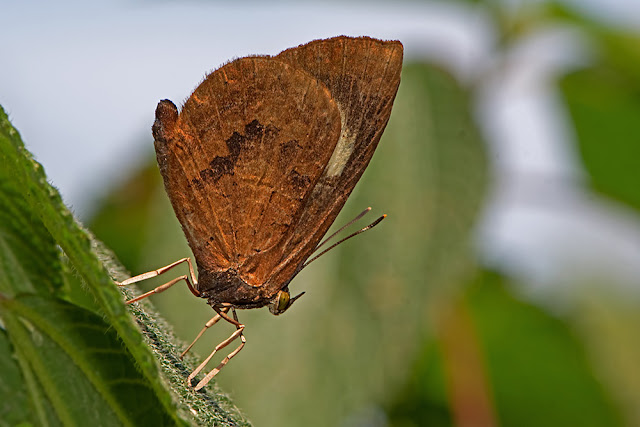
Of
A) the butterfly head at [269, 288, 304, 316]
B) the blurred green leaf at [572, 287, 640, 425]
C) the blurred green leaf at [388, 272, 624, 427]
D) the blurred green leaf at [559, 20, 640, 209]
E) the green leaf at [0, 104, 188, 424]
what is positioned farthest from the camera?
the blurred green leaf at [572, 287, 640, 425]

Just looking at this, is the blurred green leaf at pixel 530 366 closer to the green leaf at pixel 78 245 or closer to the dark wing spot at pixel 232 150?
the dark wing spot at pixel 232 150

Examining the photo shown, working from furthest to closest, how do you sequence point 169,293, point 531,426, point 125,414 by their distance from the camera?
point 531,426, point 169,293, point 125,414

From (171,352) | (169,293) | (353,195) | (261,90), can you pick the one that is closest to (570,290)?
(353,195)

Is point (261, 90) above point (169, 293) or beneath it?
above

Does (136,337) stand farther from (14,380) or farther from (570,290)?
(570,290)

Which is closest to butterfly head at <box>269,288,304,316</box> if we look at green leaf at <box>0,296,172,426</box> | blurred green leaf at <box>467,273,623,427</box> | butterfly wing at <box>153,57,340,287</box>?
butterfly wing at <box>153,57,340,287</box>

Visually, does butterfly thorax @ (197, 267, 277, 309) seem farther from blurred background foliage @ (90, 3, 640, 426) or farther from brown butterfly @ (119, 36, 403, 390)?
blurred background foliage @ (90, 3, 640, 426)

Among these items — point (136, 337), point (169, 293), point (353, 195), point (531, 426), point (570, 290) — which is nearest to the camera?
point (136, 337)

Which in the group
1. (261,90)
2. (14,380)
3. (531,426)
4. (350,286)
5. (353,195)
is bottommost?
(531,426)
